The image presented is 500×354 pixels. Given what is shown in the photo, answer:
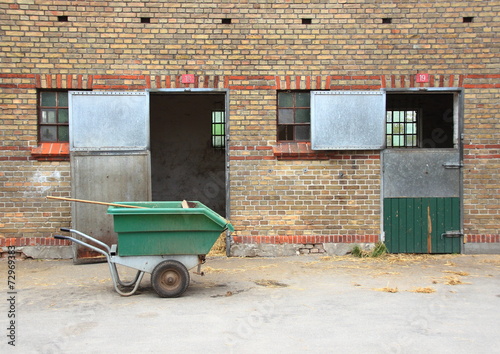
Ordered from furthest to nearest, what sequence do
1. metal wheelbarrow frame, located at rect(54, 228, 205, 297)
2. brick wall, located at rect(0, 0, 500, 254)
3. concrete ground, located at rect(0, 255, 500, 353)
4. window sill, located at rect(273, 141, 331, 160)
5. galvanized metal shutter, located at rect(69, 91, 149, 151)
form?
window sill, located at rect(273, 141, 331, 160)
brick wall, located at rect(0, 0, 500, 254)
galvanized metal shutter, located at rect(69, 91, 149, 151)
metal wheelbarrow frame, located at rect(54, 228, 205, 297)
concrete ground, located at rect(0, 255, 500, 353)

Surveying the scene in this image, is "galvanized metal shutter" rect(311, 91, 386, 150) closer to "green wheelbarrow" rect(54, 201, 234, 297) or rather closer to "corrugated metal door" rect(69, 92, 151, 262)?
"corrugated metal door" rect(69, 92, 151, 262)

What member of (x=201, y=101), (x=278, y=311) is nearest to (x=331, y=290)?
(x=278, y=311)

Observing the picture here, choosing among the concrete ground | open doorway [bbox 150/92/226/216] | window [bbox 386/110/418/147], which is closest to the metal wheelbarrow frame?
the concrete ground

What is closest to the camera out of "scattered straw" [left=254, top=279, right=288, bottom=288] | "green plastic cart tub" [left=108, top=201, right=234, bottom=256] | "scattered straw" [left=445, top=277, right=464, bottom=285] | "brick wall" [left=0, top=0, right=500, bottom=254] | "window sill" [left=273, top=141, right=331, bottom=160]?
"green plastic cart tub" [left=108, top=201, right=234, bottom=256]

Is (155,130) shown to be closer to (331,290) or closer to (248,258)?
(248,258)

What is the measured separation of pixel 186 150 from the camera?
14.5m

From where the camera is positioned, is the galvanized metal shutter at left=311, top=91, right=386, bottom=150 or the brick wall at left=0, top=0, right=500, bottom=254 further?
the galvanized metal shutter at left=311, top=91, right=386, bottom=150

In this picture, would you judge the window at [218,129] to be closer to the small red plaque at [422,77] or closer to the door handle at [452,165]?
the small red plaque at [422,77]

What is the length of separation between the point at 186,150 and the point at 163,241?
28.0 feet

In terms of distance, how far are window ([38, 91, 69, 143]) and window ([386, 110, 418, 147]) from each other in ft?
27.1

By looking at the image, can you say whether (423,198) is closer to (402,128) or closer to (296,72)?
(296,72)

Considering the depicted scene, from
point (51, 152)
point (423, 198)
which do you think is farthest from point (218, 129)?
point (423, 198)

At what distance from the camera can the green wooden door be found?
907 cm

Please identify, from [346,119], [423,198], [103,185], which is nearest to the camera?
[103,185]
